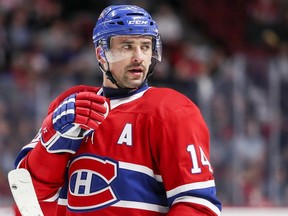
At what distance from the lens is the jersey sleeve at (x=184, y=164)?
7.76 ft

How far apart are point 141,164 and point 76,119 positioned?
0.23 m

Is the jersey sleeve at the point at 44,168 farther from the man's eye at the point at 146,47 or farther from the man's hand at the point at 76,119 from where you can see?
the man's eye at the point at 146,47

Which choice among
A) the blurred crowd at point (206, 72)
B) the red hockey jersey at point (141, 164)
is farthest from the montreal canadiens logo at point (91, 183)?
the blurred crowd at point (206, 72)

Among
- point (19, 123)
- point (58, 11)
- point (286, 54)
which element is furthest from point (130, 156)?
point (58, 11)

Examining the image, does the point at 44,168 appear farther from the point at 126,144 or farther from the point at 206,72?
the point at 206,72

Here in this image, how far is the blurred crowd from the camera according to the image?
5.62 metres

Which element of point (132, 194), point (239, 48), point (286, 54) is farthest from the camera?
point (239, 48)

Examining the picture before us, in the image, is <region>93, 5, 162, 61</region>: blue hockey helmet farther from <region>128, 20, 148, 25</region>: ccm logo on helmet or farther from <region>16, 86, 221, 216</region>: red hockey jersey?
<region>16, 86, 221, 216</region>: red hockey jersey

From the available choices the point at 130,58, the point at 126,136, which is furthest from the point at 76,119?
the point at 130,58

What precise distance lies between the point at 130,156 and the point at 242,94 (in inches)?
133

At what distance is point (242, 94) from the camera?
18.9 ft

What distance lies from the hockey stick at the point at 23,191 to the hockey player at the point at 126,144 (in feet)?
0.18

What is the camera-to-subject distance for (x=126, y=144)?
246 centimetres

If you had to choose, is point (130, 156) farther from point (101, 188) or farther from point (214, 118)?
point (214, 118)
